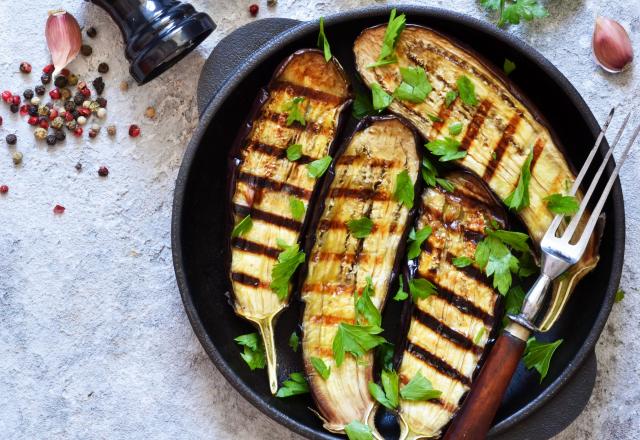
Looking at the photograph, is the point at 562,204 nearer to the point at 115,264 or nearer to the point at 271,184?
the point at 271,184

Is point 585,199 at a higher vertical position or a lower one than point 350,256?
higher

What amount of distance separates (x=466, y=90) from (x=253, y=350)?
108 cm

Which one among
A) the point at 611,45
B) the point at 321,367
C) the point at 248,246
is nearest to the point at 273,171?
the point at 248,246

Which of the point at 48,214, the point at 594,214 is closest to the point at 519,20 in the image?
the point at 594,214

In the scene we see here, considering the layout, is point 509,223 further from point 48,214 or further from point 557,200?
point 48,214

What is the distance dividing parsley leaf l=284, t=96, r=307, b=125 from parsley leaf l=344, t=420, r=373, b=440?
3.17 feet

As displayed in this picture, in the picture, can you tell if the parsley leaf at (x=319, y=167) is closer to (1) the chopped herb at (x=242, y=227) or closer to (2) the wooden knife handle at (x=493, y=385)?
(1) the chopped herb at (x=242, y=227)

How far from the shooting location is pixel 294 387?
7.97 feet

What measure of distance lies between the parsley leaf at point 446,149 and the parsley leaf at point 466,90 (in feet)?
0.44

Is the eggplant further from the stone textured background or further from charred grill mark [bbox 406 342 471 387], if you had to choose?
charred grill mark [bbox 406 342 471 387]

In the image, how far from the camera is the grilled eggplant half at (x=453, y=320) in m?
2.32

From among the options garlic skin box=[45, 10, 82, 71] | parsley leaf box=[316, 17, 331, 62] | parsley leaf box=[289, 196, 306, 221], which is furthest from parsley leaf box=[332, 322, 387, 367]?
garlic skin box=[45, 10, 82, 71]

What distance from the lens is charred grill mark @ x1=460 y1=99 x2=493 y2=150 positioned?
2.31m

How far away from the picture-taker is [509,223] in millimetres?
2430
